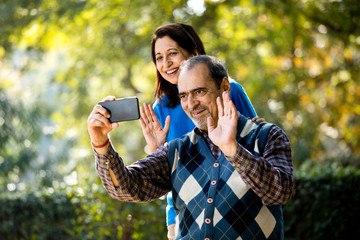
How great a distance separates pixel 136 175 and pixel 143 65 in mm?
9289

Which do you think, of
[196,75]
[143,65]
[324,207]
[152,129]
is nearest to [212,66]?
[196,75]

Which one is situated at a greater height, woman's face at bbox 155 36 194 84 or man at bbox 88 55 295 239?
woman's face at bbox 155 36 194 84

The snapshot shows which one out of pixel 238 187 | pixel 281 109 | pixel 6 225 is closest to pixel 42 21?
pixel 6 225

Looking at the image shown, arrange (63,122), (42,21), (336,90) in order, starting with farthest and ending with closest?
(63,122)
(336,90)
(42,21)

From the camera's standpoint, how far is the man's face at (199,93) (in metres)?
2.20

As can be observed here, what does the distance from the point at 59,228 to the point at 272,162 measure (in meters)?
4.27

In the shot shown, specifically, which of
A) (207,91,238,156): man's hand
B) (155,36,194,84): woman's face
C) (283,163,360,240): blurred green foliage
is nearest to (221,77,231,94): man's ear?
(207,91,238,156): man's hand

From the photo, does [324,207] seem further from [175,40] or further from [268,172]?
[268,172]

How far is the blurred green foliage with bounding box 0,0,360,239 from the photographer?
7.78 metres

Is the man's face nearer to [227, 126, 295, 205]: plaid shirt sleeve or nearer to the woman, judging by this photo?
Answer: [227, 126, 295, 205]: plaid shirt sleeve

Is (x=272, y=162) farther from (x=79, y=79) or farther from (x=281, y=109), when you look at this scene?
(x=79, y=79)

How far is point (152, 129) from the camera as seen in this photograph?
2785mm

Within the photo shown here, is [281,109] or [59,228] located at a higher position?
[281,109]

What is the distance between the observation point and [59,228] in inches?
226
